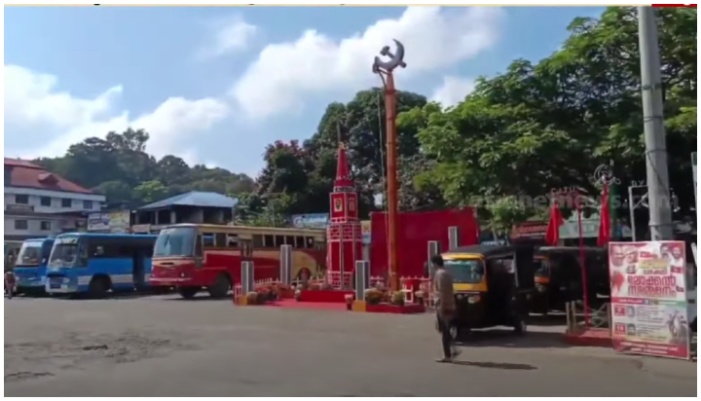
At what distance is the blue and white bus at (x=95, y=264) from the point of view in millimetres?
26661

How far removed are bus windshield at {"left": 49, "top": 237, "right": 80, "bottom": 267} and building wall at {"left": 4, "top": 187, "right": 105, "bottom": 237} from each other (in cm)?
524

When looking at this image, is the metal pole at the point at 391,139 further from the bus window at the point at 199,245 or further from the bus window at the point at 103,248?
the bus window at the point at 103,248

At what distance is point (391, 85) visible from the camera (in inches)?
733

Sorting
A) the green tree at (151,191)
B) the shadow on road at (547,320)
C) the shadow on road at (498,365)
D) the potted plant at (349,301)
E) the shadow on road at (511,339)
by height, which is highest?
the green tree at (151,191)

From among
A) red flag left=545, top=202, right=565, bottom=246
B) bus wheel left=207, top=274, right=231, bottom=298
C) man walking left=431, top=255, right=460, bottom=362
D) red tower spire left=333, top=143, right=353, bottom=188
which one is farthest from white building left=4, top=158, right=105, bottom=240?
man walking left=431, top=255, right=460, bottom=362

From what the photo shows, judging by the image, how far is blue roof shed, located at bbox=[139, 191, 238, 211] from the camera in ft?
125

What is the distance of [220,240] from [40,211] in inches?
478

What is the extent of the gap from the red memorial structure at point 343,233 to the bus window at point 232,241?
5.63 meters

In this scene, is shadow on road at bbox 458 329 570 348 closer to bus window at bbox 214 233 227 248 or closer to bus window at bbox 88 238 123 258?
bus window at bbox 214 233 227 248

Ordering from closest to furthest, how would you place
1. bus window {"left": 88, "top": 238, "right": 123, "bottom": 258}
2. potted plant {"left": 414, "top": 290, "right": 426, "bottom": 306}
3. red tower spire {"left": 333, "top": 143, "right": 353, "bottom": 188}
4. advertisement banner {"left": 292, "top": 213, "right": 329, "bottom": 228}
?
potted plant {"left": 414, "top": 290, "right": 426, "bottom": 306}
red tower spire {"left": 333, "top": 143, "right": 353, "bottom": 188}
bus window {"left": 88, "top": 238, "right": 123, "bottom": 258}
advertisement banner {"left": 292, "top": 213, "right": 329, "bottom": 228}

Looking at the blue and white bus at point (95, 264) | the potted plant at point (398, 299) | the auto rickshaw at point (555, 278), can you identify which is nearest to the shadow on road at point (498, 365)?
the auto rickshaw at point (555, 278)

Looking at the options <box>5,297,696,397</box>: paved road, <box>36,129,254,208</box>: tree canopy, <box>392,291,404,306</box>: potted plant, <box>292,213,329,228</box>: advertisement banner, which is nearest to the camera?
<box>5,297,696,397</box>: paved road

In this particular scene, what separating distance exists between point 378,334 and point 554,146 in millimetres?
4682

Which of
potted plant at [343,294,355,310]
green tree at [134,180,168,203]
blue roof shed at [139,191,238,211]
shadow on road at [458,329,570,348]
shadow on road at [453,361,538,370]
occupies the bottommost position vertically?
shadow on road at [453,361,538,370]
